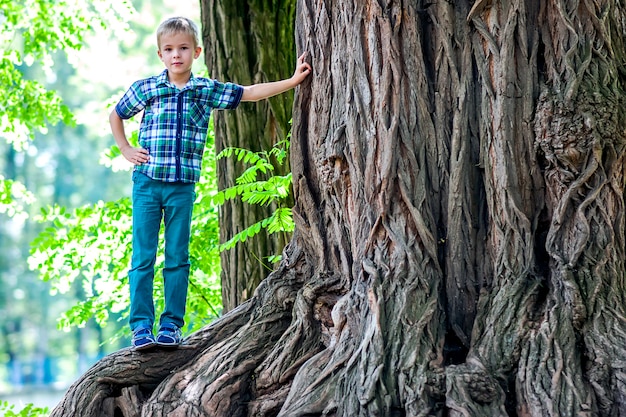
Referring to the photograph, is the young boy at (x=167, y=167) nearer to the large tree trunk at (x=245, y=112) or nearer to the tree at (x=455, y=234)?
the tree at (x=455, y=234)

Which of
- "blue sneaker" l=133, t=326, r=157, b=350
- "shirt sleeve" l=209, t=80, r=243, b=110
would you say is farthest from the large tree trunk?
"blue sneaker" l=133, t=326, r=157, b=350

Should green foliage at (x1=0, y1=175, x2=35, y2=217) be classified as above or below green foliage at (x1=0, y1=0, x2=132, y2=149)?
below

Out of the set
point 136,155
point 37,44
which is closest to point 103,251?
point 37,44

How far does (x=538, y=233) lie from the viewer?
14.5ft

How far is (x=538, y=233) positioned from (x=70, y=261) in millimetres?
5587

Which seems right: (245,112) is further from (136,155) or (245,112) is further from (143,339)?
(143,339)

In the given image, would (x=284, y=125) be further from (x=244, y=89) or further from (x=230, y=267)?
(x=244, y=89)

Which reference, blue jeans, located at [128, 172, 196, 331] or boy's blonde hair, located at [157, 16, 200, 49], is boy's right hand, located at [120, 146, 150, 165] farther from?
boy's blonde hair, located at [157, 16, 200, 49]

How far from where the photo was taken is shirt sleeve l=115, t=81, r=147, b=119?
500 cm

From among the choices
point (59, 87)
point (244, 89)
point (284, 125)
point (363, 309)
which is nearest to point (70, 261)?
point (284, 125)

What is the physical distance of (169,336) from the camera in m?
4.90

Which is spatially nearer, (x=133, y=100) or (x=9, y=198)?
(x=133, y=100)

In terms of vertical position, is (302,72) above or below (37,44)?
below

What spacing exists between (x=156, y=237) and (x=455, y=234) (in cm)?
182
